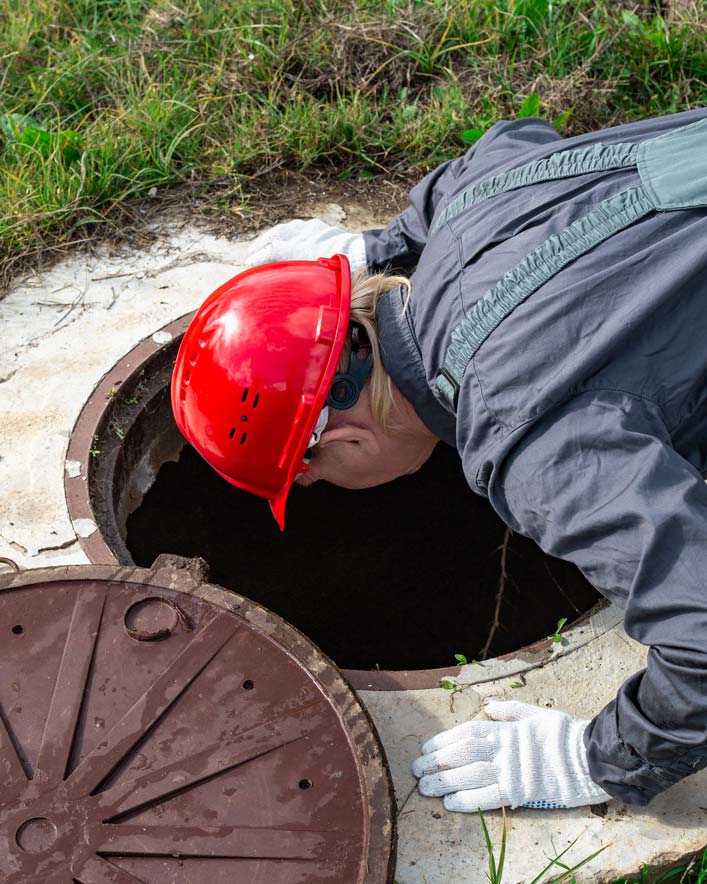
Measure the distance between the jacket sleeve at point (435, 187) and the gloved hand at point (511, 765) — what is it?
126 centimetres

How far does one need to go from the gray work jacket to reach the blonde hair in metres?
0.16

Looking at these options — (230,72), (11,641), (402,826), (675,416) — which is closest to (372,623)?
(402,826)

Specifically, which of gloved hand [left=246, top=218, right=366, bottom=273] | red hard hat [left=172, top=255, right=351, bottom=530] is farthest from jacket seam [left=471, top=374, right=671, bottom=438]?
gloved hand [left=246, top=218, right=366, bottom=273]

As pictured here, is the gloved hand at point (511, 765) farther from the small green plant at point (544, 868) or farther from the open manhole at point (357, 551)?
the open manhole at point (357, 551)

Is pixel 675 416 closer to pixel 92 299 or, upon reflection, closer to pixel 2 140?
pixel 92 299

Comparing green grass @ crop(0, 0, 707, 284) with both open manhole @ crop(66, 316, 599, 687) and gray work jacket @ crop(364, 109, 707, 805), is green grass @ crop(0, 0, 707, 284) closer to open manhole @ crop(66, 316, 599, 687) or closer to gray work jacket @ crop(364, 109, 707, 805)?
open manhole @ crop(66, 316, 599, 687)

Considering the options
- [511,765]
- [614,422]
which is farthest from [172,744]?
[614,422]

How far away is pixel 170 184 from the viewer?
3504 mm

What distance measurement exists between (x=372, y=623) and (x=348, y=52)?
2283 mm

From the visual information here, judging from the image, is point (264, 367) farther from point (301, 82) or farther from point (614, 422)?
point (301, 82)

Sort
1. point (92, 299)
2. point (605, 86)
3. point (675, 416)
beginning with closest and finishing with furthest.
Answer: point (675, 416) < point (92, 299) < point (605, 86)

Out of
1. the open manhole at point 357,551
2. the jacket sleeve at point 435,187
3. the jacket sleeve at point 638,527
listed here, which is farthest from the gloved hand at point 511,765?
the jacket sleeve at point 435,187

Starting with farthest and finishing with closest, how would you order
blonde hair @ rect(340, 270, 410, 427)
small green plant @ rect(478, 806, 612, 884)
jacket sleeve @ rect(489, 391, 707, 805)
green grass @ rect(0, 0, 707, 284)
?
1. green grass @ rect(0, 0, 707, 284)
2. blonde hair @ rect(340, 270, 410, 427)
3. small green plant @ rect(478, 806, 612, 884)
4. jacket sleeve @ rect(489, 391, 707, 805)

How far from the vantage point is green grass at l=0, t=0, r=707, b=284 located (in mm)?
3508
